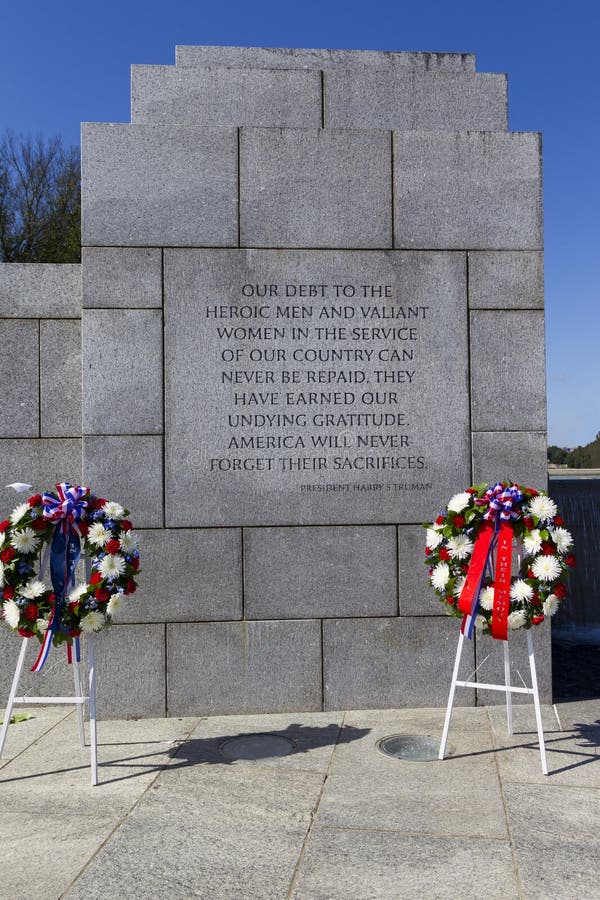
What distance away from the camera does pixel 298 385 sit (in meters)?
6.32

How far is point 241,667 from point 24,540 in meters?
2.20

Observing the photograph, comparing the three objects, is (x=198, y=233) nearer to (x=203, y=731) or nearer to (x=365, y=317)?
(x=365, y=317)

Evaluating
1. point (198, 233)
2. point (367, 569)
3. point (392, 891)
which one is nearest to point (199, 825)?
point (392, 891)

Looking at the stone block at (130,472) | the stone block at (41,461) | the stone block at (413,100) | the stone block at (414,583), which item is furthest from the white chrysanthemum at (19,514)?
the stone block at (413,100)

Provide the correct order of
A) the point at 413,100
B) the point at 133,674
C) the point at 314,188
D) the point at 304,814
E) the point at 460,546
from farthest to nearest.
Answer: the point at 413,100 < the point at 314,188 < the point at 133,674 < the point at 460,546 < the point at 304,814

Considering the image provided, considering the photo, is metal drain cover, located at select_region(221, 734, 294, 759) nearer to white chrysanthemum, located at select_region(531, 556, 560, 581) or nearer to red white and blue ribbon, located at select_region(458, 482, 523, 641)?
red white and blue ribbon, located at select_region(458, 482, 523, 641)

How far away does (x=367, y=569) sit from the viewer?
6285 mm

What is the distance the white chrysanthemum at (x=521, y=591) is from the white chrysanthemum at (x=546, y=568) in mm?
97

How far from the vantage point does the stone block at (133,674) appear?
6.16 metres

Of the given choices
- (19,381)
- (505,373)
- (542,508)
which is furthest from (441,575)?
(19,381)

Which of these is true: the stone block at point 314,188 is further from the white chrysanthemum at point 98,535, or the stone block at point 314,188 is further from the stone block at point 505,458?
the white chrysanthemum at point 98,535

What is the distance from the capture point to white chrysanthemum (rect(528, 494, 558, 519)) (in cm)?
493

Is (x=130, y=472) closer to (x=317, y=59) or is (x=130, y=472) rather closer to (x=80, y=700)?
(x=80, y=700)

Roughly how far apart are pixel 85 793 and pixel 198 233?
421 cm
